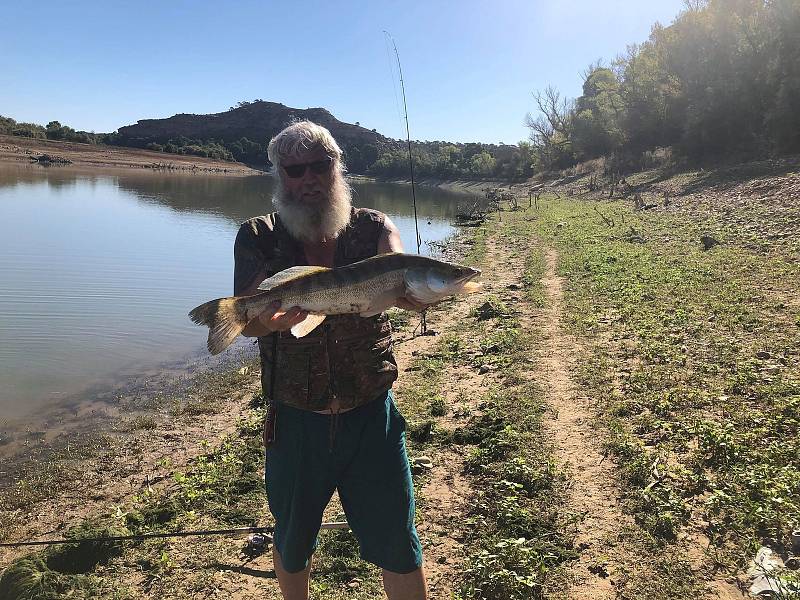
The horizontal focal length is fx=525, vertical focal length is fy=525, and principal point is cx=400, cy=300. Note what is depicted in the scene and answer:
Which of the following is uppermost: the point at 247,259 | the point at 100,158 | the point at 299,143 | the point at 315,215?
the point at 100,158

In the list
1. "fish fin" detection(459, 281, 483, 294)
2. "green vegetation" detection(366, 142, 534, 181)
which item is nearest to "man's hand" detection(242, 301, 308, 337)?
"fish fin" detection(459, 281, 483, 294)

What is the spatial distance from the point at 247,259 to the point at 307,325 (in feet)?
1.70

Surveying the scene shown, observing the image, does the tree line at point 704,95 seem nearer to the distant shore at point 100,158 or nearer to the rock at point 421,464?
the rock at point 421,464

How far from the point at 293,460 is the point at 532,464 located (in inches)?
125

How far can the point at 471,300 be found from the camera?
13383 mm

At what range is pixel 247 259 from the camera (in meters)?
2.91

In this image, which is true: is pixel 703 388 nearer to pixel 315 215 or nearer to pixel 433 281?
pixel 433 281

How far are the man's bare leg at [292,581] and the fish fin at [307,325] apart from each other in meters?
1.32

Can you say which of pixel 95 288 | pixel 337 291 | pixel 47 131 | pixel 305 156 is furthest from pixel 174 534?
pixel 47 131

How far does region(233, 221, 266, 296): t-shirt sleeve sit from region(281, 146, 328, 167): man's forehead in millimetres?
419

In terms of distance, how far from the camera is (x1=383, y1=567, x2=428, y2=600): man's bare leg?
2785 millimetres

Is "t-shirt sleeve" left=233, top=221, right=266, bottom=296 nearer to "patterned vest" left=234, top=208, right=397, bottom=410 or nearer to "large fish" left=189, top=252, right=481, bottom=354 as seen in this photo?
"patterned vest" left=234, top=208, right=397, bottom=410

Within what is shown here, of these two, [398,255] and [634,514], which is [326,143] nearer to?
[398,255]

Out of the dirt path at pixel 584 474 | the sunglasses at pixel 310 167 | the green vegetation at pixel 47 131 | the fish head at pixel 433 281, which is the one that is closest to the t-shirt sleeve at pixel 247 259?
the sunglasses at pixel 310 167
